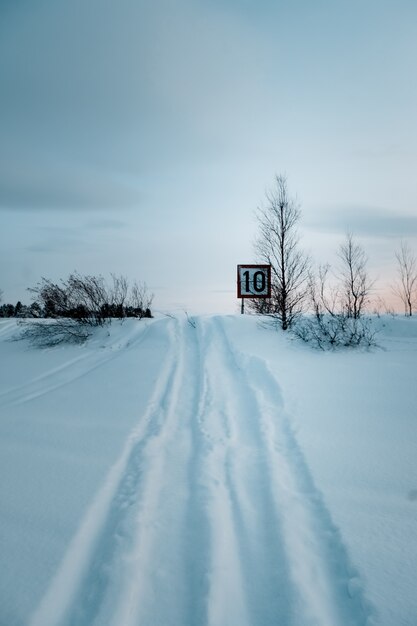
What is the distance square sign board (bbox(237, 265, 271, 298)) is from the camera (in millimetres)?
15523

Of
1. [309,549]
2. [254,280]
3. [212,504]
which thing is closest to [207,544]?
[212,504]

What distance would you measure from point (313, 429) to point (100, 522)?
3.01m

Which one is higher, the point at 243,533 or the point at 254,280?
the point at 254,280

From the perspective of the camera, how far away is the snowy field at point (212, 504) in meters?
2.14

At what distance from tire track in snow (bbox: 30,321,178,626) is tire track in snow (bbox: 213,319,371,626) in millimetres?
1253

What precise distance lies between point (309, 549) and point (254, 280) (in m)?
13.6

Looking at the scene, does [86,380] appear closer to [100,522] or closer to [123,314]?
[100,522]

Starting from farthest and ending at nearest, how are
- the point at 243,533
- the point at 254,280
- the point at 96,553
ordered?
the point at 254,280, the point at 243,533, the point at 96,553

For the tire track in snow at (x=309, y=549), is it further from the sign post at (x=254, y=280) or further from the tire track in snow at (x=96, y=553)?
the sign post at (x=254, y=280)

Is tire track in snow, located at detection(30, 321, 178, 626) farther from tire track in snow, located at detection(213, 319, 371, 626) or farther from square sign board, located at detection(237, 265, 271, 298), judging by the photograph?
square sign board, located at detection(237, 265, 271, 298)

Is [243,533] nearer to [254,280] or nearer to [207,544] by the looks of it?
[207,544]

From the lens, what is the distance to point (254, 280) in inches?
617

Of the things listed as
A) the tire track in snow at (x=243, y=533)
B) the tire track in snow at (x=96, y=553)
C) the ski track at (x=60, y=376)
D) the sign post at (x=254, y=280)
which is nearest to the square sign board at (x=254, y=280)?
the sign post at (x=254, y=280)

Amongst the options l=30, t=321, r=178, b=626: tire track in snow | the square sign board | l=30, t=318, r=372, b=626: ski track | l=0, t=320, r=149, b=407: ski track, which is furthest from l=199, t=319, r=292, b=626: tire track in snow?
the square sign board
